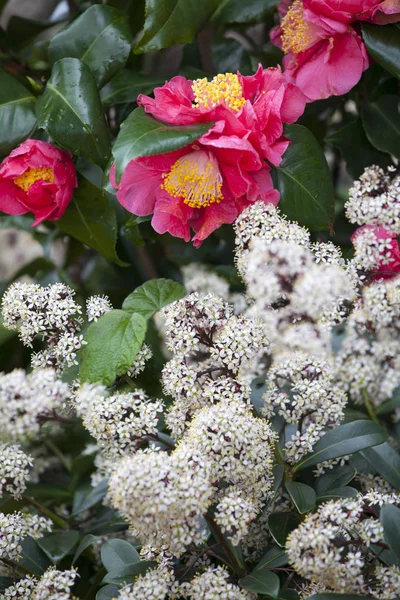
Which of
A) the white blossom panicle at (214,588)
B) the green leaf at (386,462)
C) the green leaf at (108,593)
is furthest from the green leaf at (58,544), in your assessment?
the green leaf at (386,462)

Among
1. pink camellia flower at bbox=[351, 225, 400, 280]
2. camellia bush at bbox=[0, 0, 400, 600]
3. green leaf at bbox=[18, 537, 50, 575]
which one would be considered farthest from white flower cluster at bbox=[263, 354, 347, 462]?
green leaf at bbox=[18, 537, 50, 575]

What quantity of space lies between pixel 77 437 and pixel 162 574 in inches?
21.1

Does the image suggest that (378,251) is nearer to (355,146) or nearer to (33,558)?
(355,146)

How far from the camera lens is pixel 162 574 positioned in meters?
0.66

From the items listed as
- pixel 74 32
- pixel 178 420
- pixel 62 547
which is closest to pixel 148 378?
pixel 178 420

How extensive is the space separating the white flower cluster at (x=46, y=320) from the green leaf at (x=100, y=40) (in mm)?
320

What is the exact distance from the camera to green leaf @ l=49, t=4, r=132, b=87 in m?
0.92

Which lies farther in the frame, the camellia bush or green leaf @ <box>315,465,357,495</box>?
green leaf @ <box>315,465,357,495</box>

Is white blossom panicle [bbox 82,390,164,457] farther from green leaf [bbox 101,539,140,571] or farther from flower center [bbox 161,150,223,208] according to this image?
flower center [bbox 161,150,223,208]

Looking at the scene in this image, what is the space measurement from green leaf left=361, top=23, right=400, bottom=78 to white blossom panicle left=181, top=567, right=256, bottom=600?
595 mm

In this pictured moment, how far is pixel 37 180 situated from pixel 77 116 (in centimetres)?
10

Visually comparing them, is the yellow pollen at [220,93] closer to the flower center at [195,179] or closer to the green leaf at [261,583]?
the flower center at [195,179]

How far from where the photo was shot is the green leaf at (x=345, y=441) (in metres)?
0.72

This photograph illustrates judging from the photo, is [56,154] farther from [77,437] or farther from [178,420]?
[77,437]
